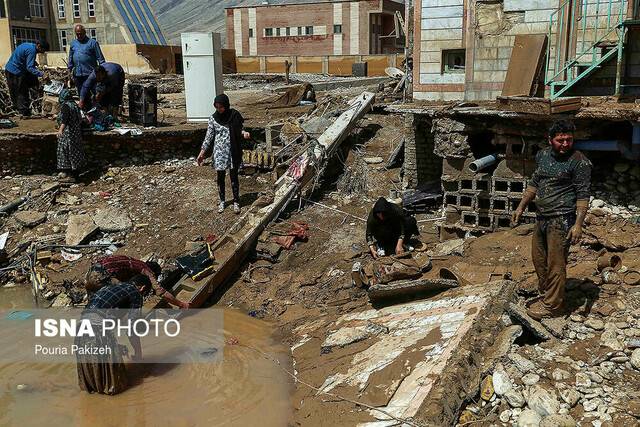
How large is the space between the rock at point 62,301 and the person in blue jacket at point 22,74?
580cm

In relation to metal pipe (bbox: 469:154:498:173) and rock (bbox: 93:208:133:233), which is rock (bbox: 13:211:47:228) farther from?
metal pipe (bbox: 469:154:498:173)

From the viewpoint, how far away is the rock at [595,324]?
5188 millimetres

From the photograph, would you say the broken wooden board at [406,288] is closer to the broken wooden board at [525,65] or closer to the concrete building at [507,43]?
the concrete building at [507,43]

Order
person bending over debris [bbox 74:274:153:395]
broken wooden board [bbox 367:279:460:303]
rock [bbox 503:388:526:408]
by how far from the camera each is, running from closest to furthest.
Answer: rock [bbox 503:388:526:408] → person bending over debris [bbox 74:274:153:395] → broken wooden board [bbox 367:279:460:303]

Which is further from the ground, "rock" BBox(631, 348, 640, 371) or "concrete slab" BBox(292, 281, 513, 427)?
"rock" BBox(631, 348, 640, 371)

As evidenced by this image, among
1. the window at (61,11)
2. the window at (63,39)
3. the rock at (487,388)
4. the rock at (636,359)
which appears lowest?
the rock at (487,388)

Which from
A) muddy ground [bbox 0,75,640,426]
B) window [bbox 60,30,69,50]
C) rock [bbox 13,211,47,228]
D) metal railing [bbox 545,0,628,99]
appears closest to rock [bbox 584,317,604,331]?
muddy ground [bbox 0,75,640,426]

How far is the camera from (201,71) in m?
12.0

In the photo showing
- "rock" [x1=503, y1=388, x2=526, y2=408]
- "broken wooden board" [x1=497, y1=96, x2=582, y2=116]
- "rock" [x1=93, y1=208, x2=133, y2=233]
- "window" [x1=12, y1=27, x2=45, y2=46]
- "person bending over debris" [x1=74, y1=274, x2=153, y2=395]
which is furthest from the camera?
"window" [x1=12, y1=27, x2=45, y2=46]

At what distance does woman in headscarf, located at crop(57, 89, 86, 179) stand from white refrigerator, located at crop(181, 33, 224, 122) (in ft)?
7.02

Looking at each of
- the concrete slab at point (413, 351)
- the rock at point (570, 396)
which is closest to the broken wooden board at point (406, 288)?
the concrete slab at point (413, 351)

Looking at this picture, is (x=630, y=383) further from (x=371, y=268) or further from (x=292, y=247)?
(x=292, y=247)

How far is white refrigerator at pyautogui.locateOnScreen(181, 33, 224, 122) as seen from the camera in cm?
1194

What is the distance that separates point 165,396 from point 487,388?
2939 mm
